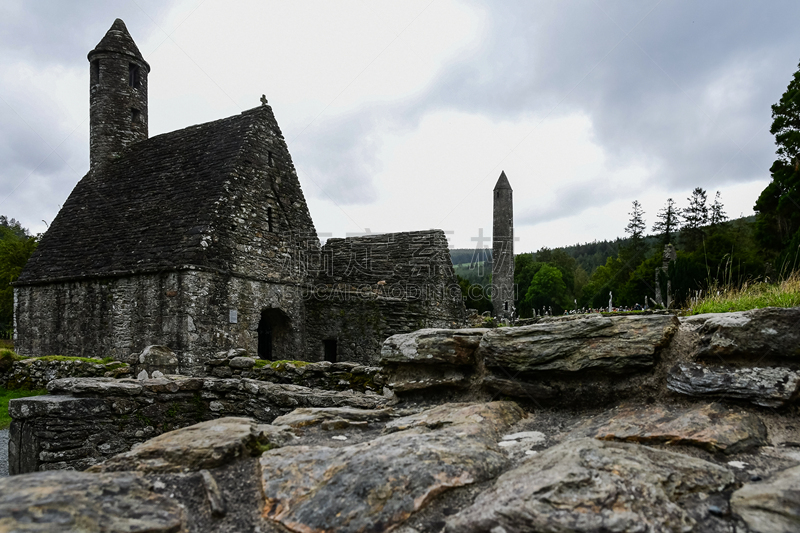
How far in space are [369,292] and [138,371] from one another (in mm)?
8041

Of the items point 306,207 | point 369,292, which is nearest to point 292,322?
point 369,292

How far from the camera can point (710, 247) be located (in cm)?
3784

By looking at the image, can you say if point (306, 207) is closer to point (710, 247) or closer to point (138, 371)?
point (138, 371)

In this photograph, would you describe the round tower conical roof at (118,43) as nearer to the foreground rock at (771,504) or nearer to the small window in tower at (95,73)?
the small window in tower at (95,73)

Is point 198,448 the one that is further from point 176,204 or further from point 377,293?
point 176,204

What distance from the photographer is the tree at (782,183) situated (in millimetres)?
24984

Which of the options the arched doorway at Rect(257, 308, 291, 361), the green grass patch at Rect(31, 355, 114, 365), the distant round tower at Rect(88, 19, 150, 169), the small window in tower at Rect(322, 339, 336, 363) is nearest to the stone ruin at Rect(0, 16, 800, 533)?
the green grass patch at Rect(31, 355, 114, 365)

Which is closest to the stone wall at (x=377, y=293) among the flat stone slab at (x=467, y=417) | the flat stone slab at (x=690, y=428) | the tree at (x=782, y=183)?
the flat stone slab at (x=467, y=417)

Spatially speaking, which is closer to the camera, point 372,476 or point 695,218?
point 372,476

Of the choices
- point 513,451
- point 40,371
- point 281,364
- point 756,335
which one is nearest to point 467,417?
point 513,451

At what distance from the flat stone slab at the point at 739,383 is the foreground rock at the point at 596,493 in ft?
2.45

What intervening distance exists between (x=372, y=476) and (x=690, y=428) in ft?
5.14

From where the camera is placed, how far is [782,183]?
26.2m

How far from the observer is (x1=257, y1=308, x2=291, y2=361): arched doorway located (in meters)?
16.2
